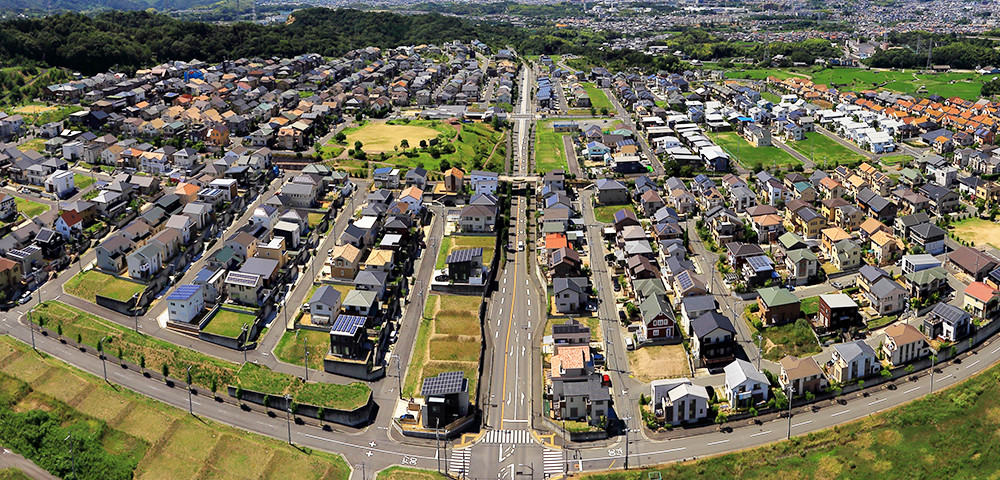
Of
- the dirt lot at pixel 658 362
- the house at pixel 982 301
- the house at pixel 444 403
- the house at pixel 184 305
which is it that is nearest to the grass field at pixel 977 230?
the house at pixel 982 301

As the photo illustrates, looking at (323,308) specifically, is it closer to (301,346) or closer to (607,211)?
(301,346)

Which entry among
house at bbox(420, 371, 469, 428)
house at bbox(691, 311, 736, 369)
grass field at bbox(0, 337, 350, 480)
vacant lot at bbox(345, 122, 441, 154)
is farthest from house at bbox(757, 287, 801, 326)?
vacant lot at bbox(345, 122, 441, 154)

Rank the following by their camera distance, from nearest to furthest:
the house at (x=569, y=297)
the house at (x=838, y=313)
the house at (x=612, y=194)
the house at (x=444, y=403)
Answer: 1. the house at (x=444, y=403)
2. the house at (x=838, y=313)
3. the house at (x=569, y=297)
4. the house at (x=612, y=194)

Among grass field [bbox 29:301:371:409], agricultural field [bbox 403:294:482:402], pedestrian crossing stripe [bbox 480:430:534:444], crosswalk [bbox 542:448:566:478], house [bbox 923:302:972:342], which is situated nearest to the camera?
crosswalk [bbox 542:448:566:478]

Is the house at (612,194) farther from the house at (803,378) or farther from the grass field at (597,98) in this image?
the grass field at (597,98)

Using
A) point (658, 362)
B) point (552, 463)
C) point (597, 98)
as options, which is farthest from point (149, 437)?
point (597, 98)

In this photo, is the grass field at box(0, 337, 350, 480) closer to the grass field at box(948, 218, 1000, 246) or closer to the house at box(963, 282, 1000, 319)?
the house at box(963, 282, 1000, 319)

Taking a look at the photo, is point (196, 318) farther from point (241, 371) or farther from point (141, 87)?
point (141, 87)
